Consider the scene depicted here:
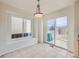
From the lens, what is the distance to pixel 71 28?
3.99 meters

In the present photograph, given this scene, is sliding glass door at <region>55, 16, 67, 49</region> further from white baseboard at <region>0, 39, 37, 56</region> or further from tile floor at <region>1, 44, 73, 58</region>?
white baseboard at <region>0, 39, 37, 56</region>

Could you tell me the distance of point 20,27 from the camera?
16.0ft

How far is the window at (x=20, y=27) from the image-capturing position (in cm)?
440

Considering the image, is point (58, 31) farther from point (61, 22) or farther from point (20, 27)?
point (20, 27)

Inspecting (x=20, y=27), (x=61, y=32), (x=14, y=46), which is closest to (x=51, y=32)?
(x=61, y=32)

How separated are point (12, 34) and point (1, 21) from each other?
1.04 m

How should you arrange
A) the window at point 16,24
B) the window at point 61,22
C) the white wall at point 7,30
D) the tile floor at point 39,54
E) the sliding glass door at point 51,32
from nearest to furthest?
the tile floor at point 39,54 → the white wall at point 7,30 → the window at point 16,24 → the window at point 61,22 → the sliding glass door at point 51,32

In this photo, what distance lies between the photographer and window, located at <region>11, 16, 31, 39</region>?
4.40 metres

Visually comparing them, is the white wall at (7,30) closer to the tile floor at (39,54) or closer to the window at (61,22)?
the tile floor at (39,54)

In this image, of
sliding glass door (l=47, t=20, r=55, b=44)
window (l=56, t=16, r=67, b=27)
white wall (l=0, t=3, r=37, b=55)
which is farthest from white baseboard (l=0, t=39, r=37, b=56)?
window (l=56, t=16, r=67, b=27)

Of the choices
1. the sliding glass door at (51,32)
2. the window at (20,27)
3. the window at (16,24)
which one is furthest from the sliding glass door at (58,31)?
the window at (16,24)

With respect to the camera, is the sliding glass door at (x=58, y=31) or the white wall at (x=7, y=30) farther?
the sliding glass door at (x=58, y=31)

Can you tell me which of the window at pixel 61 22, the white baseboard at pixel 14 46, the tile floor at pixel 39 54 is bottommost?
the tile floor at pixel 39 54

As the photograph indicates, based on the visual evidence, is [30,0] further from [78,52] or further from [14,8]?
[78,52]
